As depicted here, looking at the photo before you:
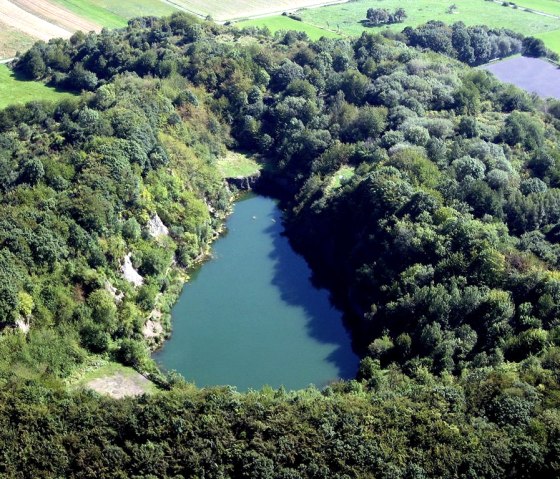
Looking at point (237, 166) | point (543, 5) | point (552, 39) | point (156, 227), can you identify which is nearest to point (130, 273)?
point (156, 227)

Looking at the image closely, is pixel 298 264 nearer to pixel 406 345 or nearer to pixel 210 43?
pixel 406 345

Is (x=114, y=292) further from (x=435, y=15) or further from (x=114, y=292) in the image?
(x=435, y=15)

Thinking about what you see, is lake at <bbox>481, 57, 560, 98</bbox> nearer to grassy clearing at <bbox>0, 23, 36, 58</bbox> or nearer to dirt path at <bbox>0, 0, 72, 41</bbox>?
dirt path at <bbox>0, 0, 72, 41</bbox>

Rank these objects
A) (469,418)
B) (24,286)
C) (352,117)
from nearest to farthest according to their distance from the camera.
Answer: (469,418) → (24,286) → (352,117)

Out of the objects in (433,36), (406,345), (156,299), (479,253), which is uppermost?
(433,36)

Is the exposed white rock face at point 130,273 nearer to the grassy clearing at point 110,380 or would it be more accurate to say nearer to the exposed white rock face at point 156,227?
the exposed white rock face at point 156,227

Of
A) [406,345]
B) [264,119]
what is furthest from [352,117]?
[406,345]

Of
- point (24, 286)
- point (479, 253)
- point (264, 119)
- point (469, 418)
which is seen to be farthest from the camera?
point (264, 119)
